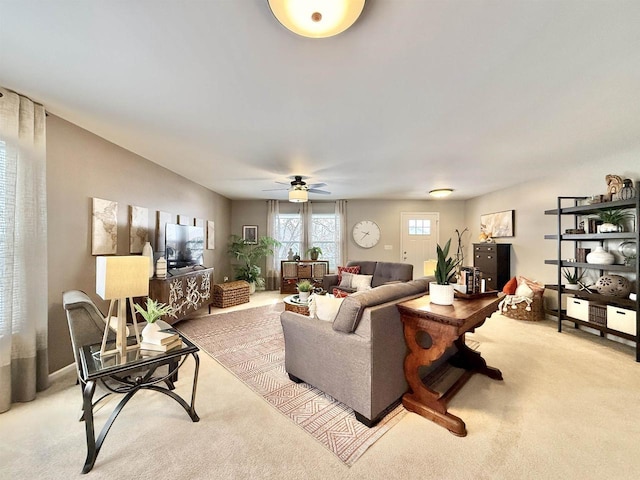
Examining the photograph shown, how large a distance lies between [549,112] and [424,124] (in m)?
0.98

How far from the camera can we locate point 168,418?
186cm

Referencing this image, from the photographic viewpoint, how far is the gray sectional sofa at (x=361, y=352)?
5.82 ft

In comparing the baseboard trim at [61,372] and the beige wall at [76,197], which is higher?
the beige wall at [76,197]

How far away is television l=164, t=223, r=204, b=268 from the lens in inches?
146

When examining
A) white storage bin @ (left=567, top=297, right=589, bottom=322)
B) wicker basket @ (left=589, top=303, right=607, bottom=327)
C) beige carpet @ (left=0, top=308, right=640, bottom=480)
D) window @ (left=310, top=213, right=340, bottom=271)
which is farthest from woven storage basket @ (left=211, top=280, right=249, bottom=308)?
wicker basket @ (left=589, top=303, right=607, bottom=327)

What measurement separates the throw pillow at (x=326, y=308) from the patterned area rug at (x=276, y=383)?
25.4 inches

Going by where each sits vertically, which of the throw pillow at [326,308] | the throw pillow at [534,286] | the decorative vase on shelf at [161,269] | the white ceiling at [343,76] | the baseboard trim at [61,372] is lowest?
the baseboard trim at [61,372]

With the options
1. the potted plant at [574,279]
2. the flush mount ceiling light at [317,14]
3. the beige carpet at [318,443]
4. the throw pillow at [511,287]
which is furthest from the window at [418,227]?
the flush mount ceiling light at [317,14]

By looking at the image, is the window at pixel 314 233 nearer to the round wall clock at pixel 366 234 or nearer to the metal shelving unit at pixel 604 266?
the round wall clock at pixel 366 234

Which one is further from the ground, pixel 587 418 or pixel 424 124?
pixel 424 124

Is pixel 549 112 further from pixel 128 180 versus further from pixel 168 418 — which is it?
pixel 128 180

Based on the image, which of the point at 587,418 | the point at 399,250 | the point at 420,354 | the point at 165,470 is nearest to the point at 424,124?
the point at 420,354

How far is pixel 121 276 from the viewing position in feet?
5.50

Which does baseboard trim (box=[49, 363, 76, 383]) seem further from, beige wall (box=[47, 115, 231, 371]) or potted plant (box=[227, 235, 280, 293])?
potted plant (box=[227, 235, 280, 293])
